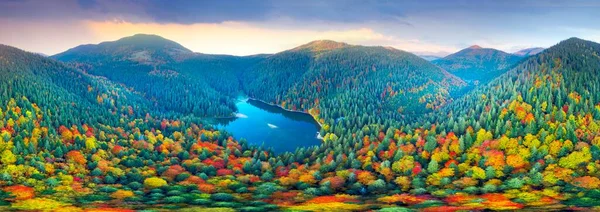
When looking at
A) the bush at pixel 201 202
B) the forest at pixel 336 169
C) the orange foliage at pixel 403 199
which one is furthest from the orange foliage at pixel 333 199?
the bush at pixel 201 202

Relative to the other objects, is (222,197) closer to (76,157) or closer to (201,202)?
(201,202)

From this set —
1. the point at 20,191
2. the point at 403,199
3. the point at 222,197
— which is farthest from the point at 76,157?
the point at 403,199

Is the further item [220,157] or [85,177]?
[220,157]

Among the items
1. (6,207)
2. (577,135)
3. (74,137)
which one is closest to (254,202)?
(6,207)

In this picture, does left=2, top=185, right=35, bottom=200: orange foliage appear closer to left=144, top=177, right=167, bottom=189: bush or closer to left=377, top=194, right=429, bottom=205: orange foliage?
left=144, top=177, right=167, bottom=189: bush

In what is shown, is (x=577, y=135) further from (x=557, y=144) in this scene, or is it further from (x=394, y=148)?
(x=394, y=148)

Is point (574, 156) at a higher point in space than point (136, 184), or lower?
higher

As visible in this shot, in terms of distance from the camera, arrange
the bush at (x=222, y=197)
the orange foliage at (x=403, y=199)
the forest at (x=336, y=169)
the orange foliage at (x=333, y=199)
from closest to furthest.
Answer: the forest at (x=336, y=169), the orange foliage at (x=403, y=199), the orange foliage at (x=333, y=199), the bush at (x=222, y=197)

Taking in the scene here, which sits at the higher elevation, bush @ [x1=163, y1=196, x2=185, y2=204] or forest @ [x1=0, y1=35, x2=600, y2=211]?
forest @ [x1=0, y1=35, x2=600, y2=211]

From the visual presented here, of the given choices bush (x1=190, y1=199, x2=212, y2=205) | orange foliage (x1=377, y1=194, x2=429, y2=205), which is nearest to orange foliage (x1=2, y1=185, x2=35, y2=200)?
bush (x1=190, y1=199, x2=212, y2=205)

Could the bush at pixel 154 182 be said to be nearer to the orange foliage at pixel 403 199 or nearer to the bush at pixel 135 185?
the bush at pixel 135 185

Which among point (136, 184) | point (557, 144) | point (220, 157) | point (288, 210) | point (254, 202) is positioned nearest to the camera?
point (288, 210)
